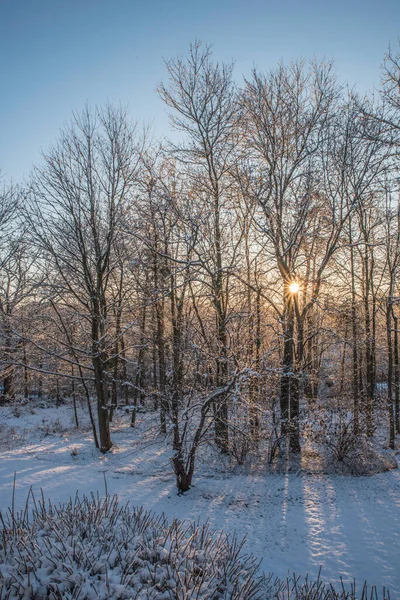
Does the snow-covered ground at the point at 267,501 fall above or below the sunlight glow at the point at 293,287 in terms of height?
below

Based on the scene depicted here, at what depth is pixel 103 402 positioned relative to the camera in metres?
12.2

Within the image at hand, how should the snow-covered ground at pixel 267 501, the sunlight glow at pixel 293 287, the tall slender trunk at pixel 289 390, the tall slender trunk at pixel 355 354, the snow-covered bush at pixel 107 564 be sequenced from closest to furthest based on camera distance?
1. the snow-covered bush at pixel 107 564
2. the snow-covered ground at pixel 267 501
3. the tall slender trunk at pixel 355 354
4. the tall slender trunk at pixel 289 390
5. the sunlight glow at pixel 293 287

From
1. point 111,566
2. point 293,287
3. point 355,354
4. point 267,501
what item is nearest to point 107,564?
point 111,566

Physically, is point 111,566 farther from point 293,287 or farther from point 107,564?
point 293,287

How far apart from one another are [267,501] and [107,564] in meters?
5.72

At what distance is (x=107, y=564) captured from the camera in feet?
10.9

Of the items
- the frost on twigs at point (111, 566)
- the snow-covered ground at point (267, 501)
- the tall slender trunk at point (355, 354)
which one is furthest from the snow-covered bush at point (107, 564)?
the tall slender trunk at point (355, 354)

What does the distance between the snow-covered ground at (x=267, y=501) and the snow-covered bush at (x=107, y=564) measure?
2.19 m

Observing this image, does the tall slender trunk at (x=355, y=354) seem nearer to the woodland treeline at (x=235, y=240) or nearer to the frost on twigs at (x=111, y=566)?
the woodland treeline at (x=235, y=240)

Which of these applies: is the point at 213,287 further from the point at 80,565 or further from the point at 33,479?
the point at 80,565

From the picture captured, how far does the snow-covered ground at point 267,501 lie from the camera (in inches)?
222

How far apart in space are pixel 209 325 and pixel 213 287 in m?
1.81

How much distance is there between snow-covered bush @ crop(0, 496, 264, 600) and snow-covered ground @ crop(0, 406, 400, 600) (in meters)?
2.19

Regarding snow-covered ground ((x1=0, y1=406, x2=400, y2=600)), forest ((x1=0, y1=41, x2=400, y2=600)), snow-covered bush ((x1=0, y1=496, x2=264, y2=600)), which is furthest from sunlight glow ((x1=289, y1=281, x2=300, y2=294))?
snow-covered bush ((x1=0, y1=496, x2=264, y2=600))
